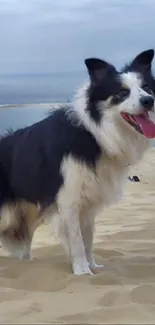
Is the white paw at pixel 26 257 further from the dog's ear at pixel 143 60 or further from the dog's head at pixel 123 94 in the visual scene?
the dog's ear at pixel 143 60

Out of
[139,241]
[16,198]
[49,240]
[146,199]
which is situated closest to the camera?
[16,198]

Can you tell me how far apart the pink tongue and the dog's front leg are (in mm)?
895

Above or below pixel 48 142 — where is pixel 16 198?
below

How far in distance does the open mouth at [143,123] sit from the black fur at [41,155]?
0.36 meters

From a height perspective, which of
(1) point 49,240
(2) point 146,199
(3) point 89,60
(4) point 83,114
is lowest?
(2) point 146,199

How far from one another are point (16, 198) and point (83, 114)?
1.15 meters

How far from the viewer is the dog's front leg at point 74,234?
17.3 ft

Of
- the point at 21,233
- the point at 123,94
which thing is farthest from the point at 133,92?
the point at 21,233

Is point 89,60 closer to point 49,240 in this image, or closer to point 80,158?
point 80,158

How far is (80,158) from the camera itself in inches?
202

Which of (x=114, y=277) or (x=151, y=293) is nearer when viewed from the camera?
(x=151, y=293)

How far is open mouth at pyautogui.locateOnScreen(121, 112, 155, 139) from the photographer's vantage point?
495 centimetres

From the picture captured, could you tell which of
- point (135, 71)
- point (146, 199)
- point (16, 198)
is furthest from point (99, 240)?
point (146, 199)

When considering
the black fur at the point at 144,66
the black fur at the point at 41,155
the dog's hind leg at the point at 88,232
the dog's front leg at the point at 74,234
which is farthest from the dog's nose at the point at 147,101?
the dog's hind leg at the point at 88,232
